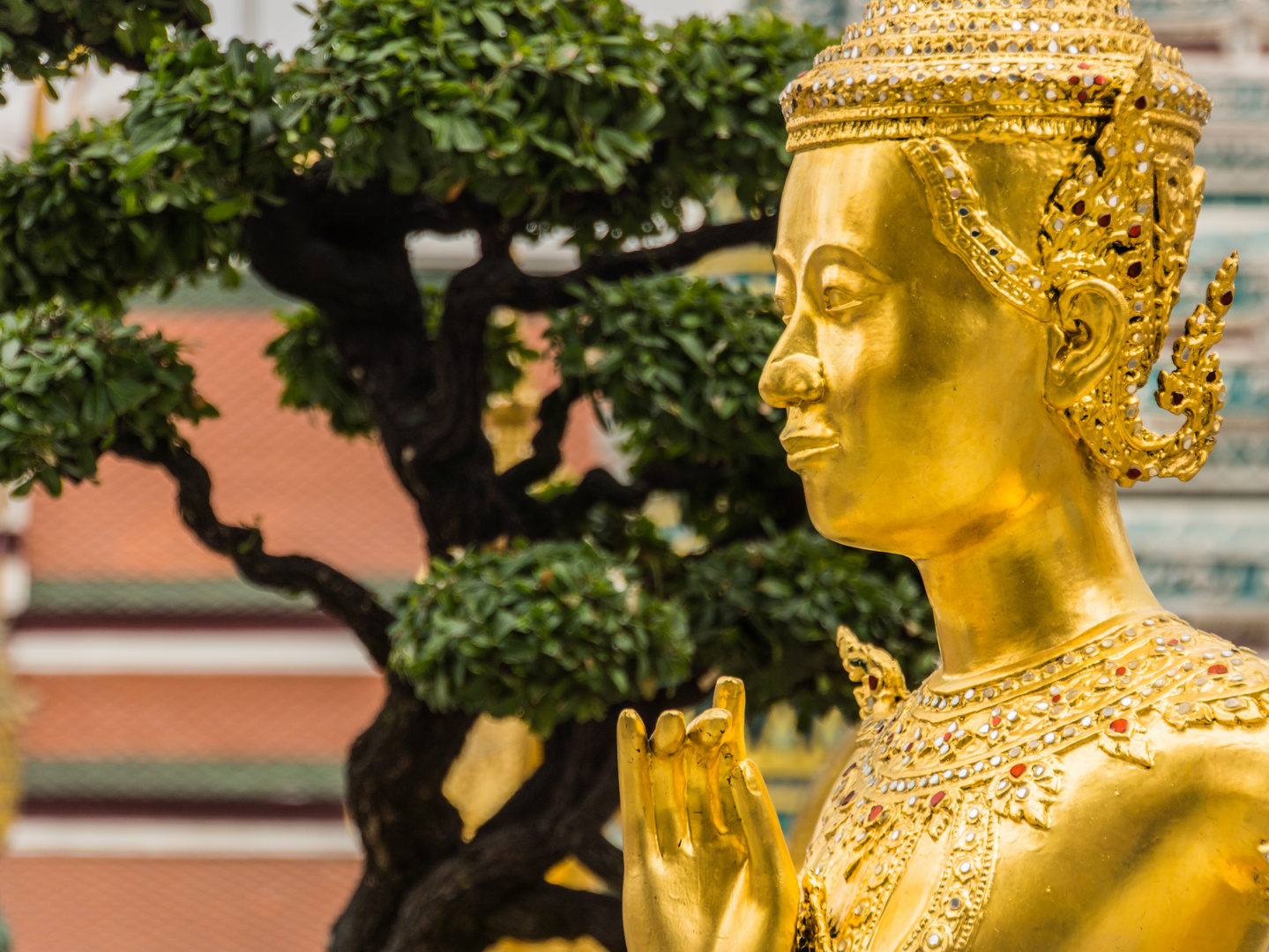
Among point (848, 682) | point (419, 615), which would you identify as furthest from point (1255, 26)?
point (419, 615)

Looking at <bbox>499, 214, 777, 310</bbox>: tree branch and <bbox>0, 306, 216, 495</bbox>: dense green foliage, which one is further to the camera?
<bbox>499, 214, 777, 310</bbox>: tree branch

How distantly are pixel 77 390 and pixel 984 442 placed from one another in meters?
0.97

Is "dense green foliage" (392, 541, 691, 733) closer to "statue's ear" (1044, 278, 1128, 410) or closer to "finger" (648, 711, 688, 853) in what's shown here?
"finger" (648, 711, 688, 853)

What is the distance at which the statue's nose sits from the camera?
103 centimetres

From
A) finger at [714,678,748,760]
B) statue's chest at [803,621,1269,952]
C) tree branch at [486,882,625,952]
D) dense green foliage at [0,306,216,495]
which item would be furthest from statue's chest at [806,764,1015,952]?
dense green foliage at [0,306,216,495]

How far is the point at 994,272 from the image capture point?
1.00 metres

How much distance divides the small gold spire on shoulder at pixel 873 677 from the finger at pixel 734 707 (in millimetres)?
203

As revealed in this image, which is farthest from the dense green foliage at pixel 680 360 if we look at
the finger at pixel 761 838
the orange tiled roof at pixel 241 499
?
the orange tiled roof at pixel 241 499

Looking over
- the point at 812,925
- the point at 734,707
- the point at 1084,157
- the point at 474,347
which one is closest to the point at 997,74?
the point at 1084,157

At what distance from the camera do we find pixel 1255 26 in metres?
2.61

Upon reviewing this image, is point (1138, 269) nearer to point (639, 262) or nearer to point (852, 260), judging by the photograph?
point (852, 260)

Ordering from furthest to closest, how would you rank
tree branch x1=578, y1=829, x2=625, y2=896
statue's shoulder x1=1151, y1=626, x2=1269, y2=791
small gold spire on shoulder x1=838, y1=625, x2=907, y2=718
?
tree branch x1=578, y1=829, x2=625, y2=896, small gold spire on shoulder x1=838, y1=625, x2=907, y2=718, statue's shoulder x1=1151, y1=626, x2=1269, y2=791

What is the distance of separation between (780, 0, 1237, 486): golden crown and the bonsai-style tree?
20.9 inches

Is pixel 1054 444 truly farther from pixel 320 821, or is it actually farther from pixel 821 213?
pixel 320 821
